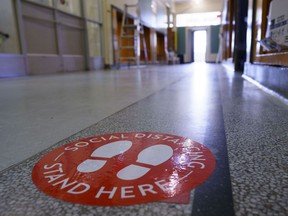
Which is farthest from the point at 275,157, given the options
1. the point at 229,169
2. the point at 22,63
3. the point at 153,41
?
the point at 153,41

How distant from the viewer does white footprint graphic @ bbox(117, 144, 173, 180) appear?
19.1 inches

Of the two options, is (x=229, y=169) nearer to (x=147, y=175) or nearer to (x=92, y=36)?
(x=147, y=175)

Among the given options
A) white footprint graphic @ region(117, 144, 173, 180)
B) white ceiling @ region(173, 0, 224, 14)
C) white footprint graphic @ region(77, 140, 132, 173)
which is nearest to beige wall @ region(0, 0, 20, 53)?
white footprint graphic @ region(77, 140, 132, 173)

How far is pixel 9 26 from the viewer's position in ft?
14.1

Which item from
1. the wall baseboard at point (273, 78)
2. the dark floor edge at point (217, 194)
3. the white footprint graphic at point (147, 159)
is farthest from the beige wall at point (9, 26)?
the dark floor edge at point (217, 194)

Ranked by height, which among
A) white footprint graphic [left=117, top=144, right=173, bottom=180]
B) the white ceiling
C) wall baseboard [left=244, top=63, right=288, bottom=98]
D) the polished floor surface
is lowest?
the polished floor surface

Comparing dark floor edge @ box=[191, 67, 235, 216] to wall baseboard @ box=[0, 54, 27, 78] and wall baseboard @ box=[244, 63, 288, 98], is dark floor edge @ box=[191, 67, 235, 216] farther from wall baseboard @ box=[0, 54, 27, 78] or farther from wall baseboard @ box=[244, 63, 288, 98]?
wall baseboard @ box=[0, 54, 27, 78]

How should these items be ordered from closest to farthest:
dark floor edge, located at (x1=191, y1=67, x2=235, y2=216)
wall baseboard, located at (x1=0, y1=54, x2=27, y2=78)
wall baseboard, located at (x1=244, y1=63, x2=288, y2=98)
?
1. dark floor edge, located at (x1=191, y1=67, x2=235, y2=216)
2. wall baseboard, located at (x1=244, y1=63, x2=288, y2=98)
3. wall baseboard, located at (x1=0, y1=54, x2=27, y2=78)

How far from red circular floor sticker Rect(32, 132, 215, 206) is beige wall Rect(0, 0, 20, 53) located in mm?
4358

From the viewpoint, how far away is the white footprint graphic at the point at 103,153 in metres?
0.53

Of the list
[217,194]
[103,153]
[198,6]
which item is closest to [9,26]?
[103,153]

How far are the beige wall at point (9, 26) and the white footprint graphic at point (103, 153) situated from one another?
435 centimetres

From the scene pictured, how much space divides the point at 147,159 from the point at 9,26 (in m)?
4.70

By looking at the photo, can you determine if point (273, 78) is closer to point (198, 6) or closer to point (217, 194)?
point (217, 194)
